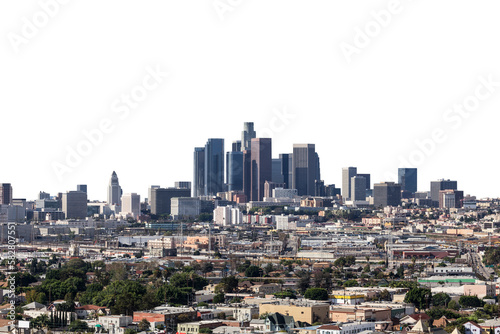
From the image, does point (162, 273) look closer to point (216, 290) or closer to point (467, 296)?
point (216, 290)

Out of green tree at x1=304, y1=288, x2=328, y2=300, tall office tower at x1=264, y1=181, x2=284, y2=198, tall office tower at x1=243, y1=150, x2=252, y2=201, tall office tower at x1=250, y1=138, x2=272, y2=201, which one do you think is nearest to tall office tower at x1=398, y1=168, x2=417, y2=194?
tall office tower at x1=250, y1=138, x2=272, y2=201

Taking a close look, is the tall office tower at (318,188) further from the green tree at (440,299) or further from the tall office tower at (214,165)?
the green tree at (440,299)

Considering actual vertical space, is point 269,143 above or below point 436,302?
above

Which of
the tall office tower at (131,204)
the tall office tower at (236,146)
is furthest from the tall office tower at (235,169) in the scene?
the tall office tower at (131,204)

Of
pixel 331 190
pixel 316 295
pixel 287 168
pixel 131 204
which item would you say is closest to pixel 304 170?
pixel 287 168

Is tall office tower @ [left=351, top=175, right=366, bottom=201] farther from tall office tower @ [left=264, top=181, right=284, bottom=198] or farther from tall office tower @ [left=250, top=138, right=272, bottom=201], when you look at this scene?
tall office tower @ [left=250, top=138, right=272, bottom=201]

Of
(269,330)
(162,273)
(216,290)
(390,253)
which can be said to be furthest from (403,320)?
(390,253)
